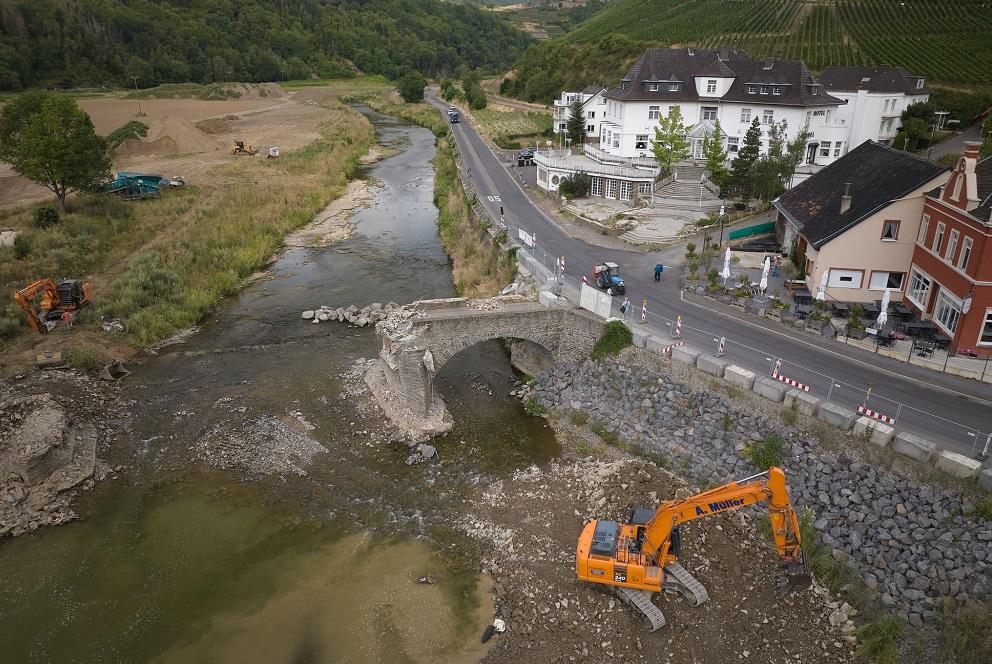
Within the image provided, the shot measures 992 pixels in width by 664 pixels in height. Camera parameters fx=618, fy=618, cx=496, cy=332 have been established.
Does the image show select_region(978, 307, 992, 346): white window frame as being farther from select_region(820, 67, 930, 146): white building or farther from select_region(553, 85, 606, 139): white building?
select_region(553, 85, 606, 139): white building

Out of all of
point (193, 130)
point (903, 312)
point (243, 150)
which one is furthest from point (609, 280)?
point (193, 130)

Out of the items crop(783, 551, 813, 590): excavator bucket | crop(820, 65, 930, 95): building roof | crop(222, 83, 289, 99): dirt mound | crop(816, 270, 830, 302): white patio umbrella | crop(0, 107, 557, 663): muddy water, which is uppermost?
crop(222, 83, 289, 99): dirt mound

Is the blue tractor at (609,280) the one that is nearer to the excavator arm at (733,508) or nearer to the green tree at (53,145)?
the excavator arm at (733,508)

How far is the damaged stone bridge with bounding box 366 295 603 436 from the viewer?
27312 millimetres

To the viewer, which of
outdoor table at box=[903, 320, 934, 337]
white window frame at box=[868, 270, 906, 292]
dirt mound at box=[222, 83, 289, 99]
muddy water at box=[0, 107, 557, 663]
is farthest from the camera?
dirt mound at box=[222, 83, 289, 99]

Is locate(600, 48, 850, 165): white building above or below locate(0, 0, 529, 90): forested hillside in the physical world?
below

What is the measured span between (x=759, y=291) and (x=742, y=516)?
14.7 metres

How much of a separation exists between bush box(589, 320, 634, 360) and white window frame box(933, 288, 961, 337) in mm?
12966

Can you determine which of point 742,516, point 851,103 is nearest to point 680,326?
point 742,516

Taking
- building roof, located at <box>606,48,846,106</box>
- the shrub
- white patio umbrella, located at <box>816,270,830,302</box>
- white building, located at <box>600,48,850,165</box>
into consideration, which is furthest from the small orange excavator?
building roof, located at <box>606,48,846,106</box>

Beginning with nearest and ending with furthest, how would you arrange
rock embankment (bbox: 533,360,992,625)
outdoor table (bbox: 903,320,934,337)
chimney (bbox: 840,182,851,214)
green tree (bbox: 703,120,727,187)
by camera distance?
1. rock embankment (bbox: 533,360,992,625)
2. outdoor table (bbox: 903,320,934,337)
3. chimney (bbox: 840,182,851,214)
4. green tree (bbox: 703,120,727,187)

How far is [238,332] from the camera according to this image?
37375 millimetres

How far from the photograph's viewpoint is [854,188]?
33031 mm

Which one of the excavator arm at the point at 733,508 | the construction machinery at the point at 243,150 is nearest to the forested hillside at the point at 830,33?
the construction machinery at the point at 243,150
